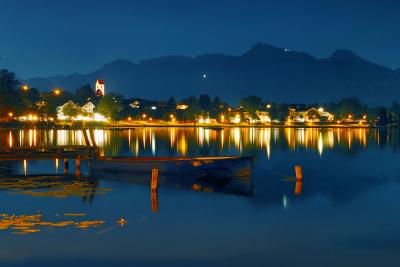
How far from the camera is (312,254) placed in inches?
942

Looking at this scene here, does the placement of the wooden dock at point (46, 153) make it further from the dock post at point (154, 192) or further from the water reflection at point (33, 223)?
the water reflection at point (33, 223)

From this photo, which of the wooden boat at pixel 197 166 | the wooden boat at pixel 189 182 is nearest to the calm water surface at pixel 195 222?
the wooden boat at pixel 189 182

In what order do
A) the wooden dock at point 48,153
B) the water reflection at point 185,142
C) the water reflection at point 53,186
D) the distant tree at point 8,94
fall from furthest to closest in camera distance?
the distant tree at point 8,94
the water reflection at point 185,142
the wooden dock at point 48,153
the water reflection at point 53,186

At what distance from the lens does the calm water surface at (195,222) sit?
76.4 ft

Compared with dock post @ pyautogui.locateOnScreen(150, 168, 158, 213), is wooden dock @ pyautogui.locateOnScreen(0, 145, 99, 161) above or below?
above


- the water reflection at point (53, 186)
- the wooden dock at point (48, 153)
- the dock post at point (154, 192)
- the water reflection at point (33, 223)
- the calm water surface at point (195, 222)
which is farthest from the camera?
the wooden dock at point (48, 153)

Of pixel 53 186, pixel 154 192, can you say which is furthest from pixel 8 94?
pixel 154 192

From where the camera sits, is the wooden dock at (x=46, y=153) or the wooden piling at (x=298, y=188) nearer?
the wooden piling at (x=298, y=188)

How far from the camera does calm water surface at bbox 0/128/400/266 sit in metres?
23.3

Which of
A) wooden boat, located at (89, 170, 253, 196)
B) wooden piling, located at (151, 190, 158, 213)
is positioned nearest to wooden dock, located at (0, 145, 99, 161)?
wooden boat, located at (89, 170, 253, 196)

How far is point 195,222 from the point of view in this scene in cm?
3050

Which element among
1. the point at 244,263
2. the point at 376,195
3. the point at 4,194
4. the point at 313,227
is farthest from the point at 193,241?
the point at 376,195

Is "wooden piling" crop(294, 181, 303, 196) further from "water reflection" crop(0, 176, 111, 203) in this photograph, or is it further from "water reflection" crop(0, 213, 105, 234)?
"water reflection" crop(0, 213, 105, 234)

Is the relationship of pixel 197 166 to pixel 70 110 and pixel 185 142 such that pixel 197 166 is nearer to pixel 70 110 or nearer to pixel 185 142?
pixel 185 142
